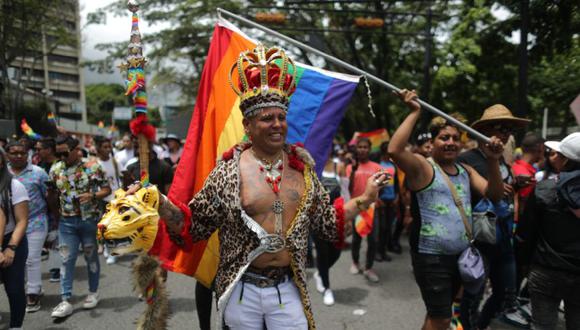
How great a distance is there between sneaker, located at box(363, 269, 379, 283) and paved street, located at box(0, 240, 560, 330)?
0.08 m

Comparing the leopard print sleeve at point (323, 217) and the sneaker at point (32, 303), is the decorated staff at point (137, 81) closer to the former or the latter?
the leopard print sleeve at point (323, 217)

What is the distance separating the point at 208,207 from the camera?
233 cm

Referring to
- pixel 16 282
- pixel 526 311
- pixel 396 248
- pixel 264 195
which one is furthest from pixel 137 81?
pixel 396 248

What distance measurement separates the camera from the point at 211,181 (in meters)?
2.34

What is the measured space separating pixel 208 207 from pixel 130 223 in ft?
1.62

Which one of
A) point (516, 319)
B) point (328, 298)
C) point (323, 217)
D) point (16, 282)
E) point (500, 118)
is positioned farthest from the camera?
point (328, 298)

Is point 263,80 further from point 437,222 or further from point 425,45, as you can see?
point 425,45

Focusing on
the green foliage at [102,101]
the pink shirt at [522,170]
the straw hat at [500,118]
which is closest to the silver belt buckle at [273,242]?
the straw hat at [500,118]

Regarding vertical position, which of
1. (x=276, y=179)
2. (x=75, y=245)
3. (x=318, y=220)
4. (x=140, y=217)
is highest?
(x=276, y=179)

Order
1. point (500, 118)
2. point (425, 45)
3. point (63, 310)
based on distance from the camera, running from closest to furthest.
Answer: point (500, 118)
point (63, 310)
point (425, 45)

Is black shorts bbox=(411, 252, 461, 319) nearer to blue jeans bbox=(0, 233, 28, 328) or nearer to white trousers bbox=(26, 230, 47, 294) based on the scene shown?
blue jeans bbox=(0, 233, 28, 328)

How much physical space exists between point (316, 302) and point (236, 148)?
3.11 m

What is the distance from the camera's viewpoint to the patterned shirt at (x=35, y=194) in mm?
4621

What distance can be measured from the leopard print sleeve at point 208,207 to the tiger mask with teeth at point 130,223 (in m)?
0.34
